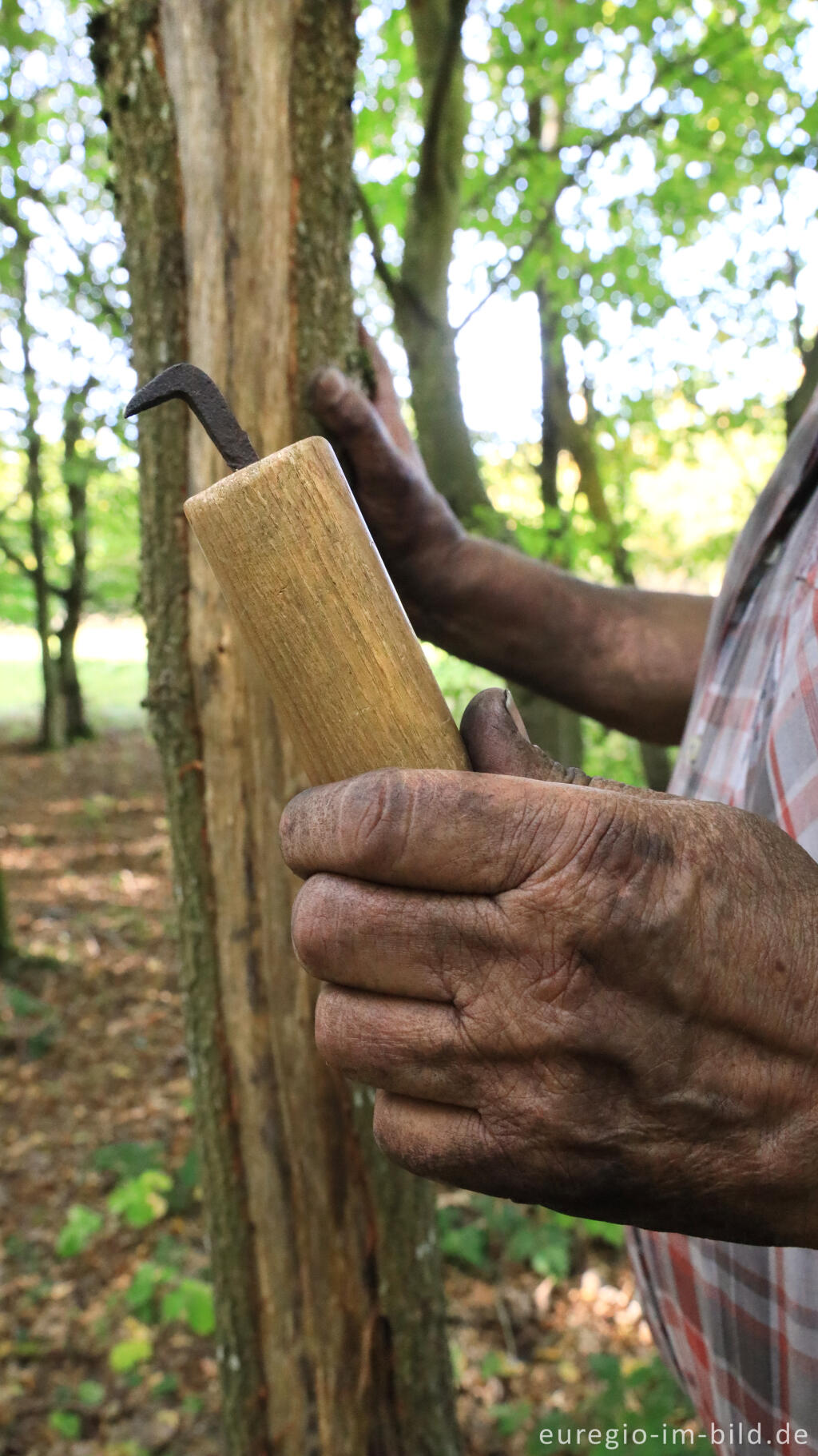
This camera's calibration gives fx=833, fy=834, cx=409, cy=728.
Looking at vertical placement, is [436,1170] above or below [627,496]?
below

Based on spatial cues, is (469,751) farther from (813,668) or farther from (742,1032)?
(813,668)

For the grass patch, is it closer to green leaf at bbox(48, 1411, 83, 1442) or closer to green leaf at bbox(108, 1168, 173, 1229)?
green leaf at bbox(108, 1168, 173, 1229)

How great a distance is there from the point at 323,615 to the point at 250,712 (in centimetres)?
75

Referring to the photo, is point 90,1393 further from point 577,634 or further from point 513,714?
point 513,714

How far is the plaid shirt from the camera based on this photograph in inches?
37.7

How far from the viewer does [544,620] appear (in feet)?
6.49

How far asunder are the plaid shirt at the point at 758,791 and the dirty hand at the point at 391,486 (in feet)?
2.10

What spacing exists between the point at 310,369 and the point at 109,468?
424 inches

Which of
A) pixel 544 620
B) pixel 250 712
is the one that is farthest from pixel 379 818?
pixel 544 620

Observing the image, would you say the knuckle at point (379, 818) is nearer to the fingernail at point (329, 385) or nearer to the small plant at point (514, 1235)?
the fingernail at point (329, 385)

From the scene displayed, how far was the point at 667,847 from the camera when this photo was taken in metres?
0.68

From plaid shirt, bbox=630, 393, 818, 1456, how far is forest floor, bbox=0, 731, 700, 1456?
4.97 feet

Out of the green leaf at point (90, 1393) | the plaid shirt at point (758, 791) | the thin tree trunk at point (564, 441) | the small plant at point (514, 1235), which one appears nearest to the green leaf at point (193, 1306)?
the green leaf at point (90, 1393)

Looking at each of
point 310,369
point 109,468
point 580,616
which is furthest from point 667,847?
point 109,468
